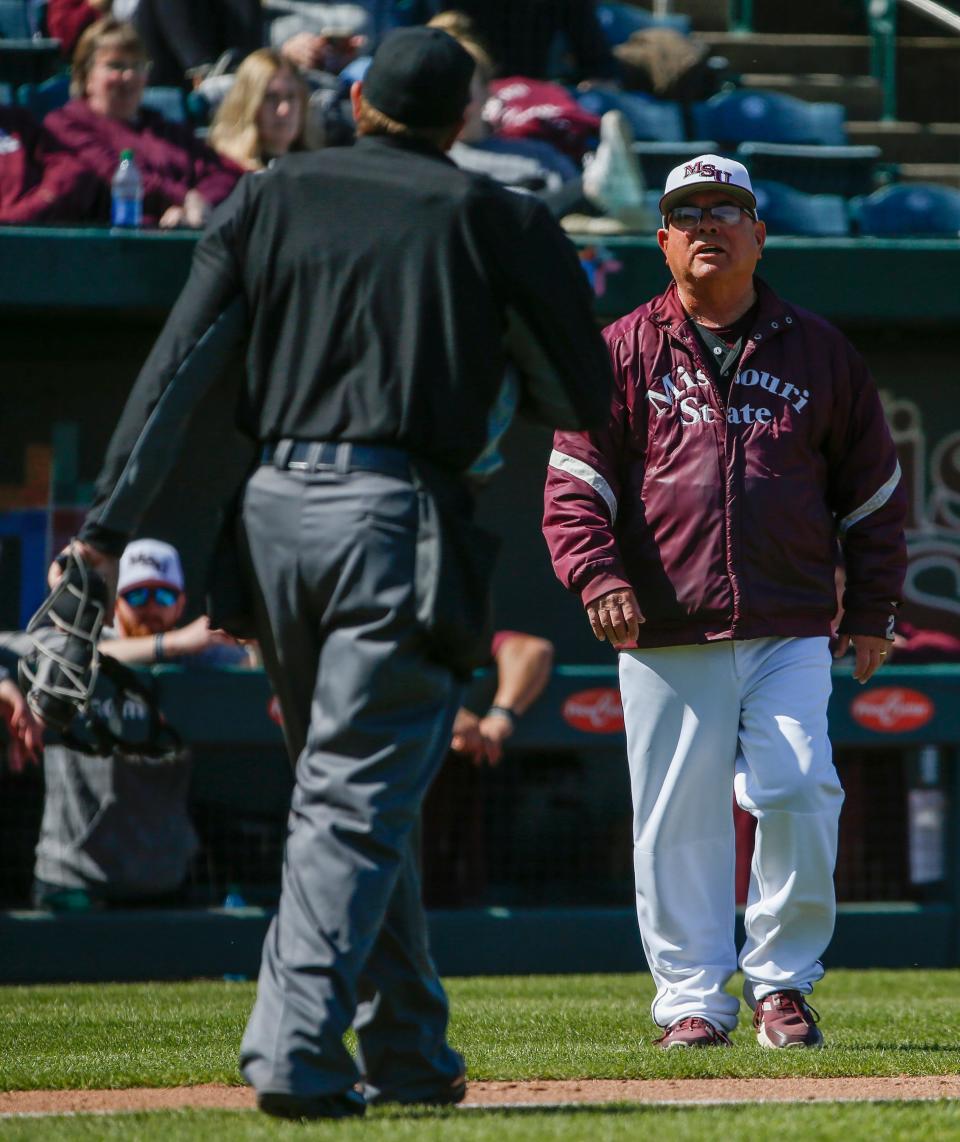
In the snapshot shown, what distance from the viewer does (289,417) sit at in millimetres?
3107

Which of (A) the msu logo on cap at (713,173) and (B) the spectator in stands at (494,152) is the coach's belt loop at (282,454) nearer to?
(A) the msu logo on cap at (713,173)

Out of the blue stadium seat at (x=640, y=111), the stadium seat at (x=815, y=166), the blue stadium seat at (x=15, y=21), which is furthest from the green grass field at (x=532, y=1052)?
the blue stadium seat at (x=15, y=21)

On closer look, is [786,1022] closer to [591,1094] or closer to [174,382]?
[591,1094]

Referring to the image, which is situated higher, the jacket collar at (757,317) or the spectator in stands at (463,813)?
the jacket collar at (757,317)

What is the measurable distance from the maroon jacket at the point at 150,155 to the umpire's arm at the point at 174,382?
17.6ft

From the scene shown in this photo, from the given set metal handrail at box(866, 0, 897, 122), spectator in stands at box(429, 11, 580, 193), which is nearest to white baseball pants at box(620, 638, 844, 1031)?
spectator in stands at box(429, 11, 580, 193)

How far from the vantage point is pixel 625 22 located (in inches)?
483

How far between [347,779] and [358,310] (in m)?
0.75

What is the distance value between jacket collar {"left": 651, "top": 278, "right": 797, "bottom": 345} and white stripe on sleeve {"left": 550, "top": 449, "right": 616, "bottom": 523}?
40cm

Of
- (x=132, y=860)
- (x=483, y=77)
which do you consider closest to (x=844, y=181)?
(x=483, y=77)

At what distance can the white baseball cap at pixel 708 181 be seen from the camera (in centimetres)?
462

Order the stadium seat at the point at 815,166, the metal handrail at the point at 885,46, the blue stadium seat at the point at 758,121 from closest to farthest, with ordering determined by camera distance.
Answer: the stadium seat at the point at 815,166, the blue stadium seat at the point at 758,121, the metal handrail at the point at 885,46

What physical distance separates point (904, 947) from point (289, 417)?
484 cm

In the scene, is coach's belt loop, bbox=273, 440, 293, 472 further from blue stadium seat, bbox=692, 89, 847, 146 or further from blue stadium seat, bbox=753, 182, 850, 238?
blue stadium seat, bbox=692, 89, 847, 146
